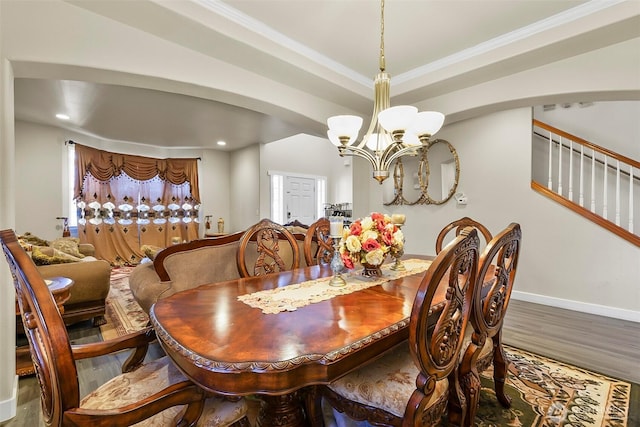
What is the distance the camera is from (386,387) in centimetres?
114

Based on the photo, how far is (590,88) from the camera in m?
2.63

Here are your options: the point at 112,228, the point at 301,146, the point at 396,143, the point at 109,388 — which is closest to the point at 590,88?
the point at 396,143

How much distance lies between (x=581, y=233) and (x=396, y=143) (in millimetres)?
2799

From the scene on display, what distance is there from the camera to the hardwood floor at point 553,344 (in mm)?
2001

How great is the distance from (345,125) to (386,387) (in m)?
1.62

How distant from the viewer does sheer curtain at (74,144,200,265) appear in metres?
6.12

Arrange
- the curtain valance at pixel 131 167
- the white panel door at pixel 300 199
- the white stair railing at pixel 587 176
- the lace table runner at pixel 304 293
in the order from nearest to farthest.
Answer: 1. the lace table runner at pixel 304 293
2. the white stair railing at pixel 587 176
3. the curtain valance at pixel 131 167
4. the white panel door at pixel 300 199

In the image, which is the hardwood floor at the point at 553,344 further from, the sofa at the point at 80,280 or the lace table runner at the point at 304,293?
the lace table runner at the point at 304,293

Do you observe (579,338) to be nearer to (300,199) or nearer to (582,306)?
(582,306)

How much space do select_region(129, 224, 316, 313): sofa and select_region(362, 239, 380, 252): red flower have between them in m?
1.10

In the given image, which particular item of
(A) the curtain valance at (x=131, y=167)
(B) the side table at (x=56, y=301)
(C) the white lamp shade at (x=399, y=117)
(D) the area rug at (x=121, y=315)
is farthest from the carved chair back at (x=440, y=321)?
(A) the curtain valance at (x=131, y=167)

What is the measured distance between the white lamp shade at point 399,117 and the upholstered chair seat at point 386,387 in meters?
1.40

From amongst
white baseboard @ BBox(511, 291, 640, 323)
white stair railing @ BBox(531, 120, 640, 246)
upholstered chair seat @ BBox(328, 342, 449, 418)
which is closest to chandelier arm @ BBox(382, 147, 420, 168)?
upholstered chair seat @ BBox(328, 342, 449, 418)

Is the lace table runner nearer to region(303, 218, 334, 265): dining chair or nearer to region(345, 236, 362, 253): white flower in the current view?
region(345, 236, 362, 253): white flower
